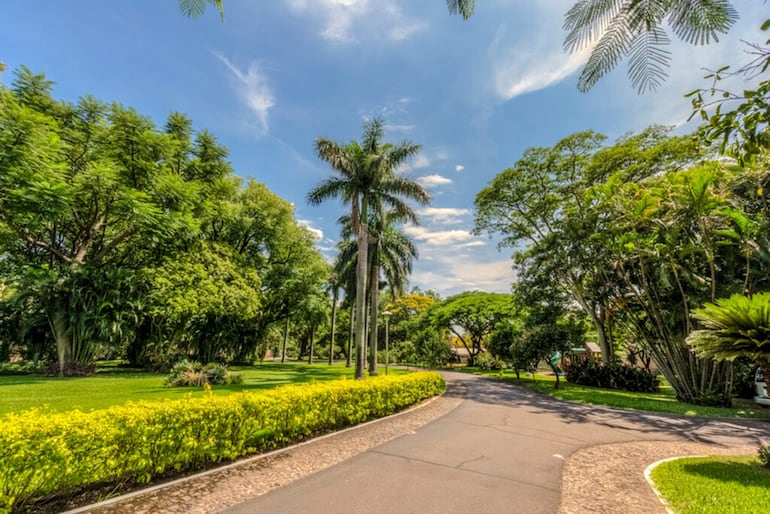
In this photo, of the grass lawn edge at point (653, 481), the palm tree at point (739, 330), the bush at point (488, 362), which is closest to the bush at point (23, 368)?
the grass lawn edge at point (653, 481)

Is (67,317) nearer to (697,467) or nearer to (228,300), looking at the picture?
(228,300)

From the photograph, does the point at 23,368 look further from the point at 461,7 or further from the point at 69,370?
the point at 461,7

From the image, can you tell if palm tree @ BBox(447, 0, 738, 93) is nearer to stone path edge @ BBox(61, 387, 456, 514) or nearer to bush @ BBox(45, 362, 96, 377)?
stone path edge @ BBox(61, 387, 456, 514)

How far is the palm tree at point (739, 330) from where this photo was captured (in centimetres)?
515

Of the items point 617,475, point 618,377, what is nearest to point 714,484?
point 617,475

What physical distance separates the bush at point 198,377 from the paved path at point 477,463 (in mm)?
9678

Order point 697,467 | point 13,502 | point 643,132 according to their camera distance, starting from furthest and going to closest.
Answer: point 643,132
point 697,467
point 13,502

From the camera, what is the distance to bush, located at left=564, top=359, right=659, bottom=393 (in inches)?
693

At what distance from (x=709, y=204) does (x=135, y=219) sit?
24.0 meters

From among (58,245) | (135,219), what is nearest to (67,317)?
(58,245)

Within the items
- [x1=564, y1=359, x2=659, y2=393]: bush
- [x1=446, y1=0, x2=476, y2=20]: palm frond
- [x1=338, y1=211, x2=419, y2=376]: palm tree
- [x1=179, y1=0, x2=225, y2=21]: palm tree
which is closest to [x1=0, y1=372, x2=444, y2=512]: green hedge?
[x1=179, y1=0, x2=225, y2=21]: palm tree

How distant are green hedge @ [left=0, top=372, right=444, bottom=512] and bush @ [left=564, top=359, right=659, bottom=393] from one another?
1794 cm

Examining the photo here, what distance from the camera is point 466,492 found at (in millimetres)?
4398

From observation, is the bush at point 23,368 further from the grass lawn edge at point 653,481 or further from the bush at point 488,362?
the bush at point 488,362
